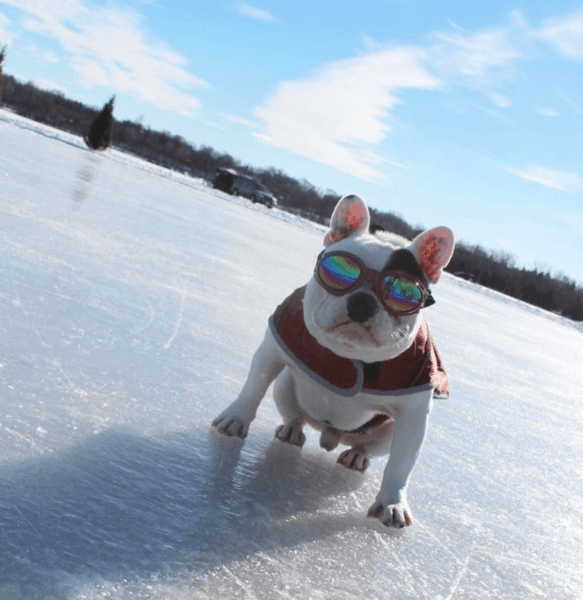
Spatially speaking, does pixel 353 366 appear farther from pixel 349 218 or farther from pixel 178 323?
pixel 178 323

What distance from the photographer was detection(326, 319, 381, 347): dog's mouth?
205cm

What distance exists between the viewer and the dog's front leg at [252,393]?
2.49 m

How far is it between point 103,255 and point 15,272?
163cm

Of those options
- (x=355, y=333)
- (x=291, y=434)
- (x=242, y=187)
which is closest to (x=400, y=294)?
(x=355, y=333)

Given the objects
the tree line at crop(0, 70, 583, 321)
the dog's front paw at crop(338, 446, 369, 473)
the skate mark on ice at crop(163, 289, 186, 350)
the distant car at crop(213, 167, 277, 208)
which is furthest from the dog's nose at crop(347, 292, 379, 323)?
the tree line at crop(0, 70, 583, 321)

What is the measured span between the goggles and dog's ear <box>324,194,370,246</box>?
0.22m

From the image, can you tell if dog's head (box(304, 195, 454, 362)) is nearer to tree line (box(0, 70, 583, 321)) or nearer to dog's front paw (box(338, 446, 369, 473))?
dog's front paw (box(338, 446, 369, 473))

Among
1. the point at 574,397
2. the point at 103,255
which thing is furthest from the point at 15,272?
the point at 574,397

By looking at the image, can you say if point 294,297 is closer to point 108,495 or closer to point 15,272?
point 108,495

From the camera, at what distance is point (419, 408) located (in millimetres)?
2295

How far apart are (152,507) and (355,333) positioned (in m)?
0.76

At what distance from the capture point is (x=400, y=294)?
2078mm

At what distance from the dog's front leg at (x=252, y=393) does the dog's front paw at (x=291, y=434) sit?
253 millimetres

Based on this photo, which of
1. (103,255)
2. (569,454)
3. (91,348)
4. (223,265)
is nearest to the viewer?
(91,348)
